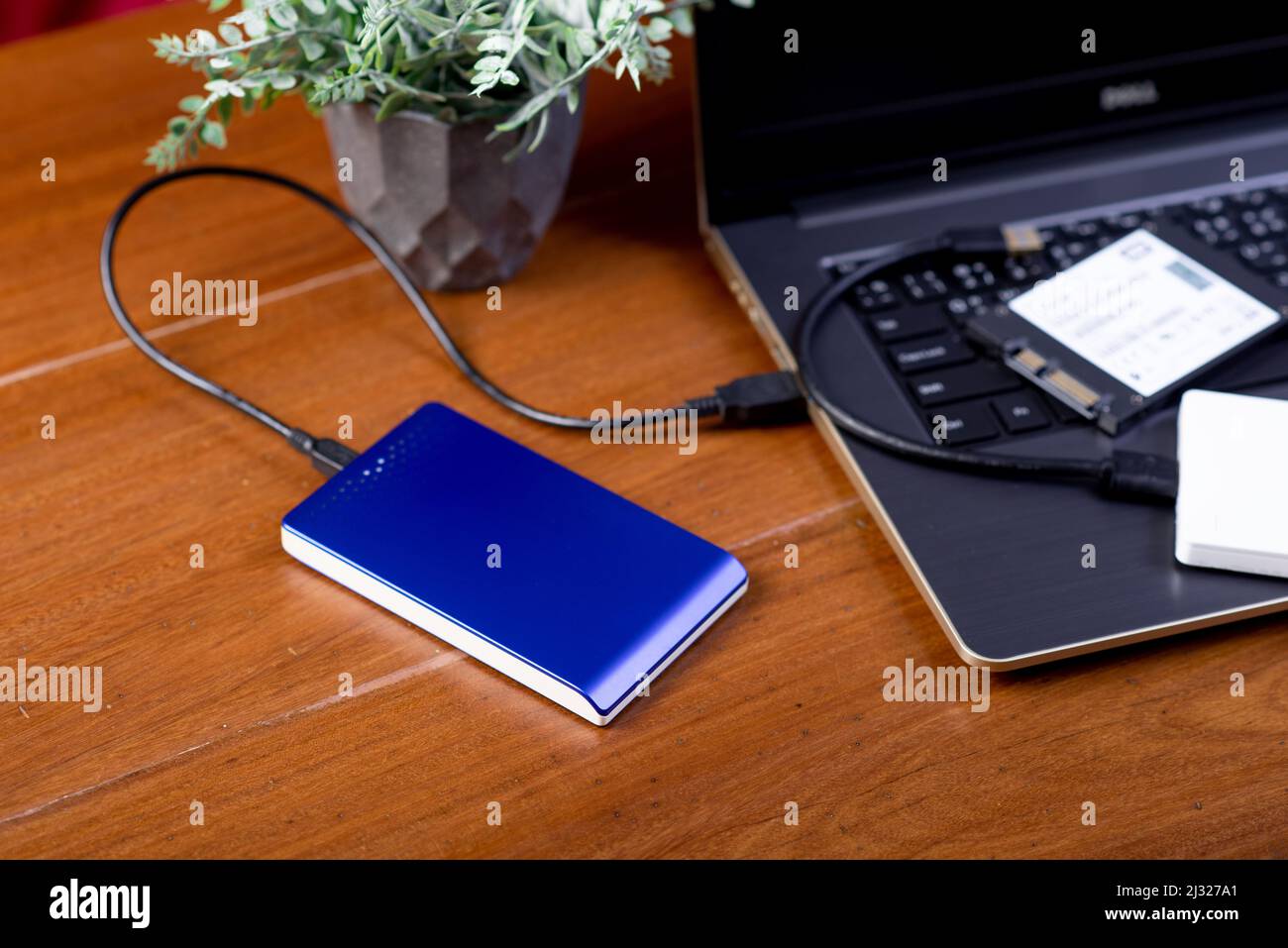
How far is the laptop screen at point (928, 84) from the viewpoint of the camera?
703 mm

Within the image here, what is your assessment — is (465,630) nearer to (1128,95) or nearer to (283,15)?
(283,15)

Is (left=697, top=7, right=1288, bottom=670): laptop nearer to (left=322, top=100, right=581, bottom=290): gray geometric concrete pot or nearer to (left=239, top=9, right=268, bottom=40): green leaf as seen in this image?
(left=322, top=100, right=581, bottom=290): gray geometric concrete pot

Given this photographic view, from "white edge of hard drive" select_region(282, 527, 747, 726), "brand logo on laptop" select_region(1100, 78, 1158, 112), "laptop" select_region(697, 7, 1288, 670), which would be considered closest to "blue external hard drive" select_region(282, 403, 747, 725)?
"white edge of hard drive" select_region(282, 527, 747, 726)

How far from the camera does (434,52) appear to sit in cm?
63

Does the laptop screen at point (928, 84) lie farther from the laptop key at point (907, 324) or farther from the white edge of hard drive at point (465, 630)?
the white edge of hard drive at point (465, 630)

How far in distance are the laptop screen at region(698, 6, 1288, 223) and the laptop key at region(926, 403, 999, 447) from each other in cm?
18

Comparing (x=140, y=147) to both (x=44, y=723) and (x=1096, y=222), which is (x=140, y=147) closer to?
(x=44, y=723)

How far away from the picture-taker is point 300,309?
75 centimetres

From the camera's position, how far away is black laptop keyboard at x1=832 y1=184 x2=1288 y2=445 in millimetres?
647

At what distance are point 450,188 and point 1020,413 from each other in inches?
12.4

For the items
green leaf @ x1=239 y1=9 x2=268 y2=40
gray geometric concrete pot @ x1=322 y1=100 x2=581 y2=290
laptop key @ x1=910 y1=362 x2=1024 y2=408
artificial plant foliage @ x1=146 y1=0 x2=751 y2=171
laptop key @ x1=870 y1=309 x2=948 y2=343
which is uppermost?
green leaf @ x1=239 y1=9 x2=268 y2=40

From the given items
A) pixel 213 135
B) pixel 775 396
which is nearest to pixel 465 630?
pixel 775 396
